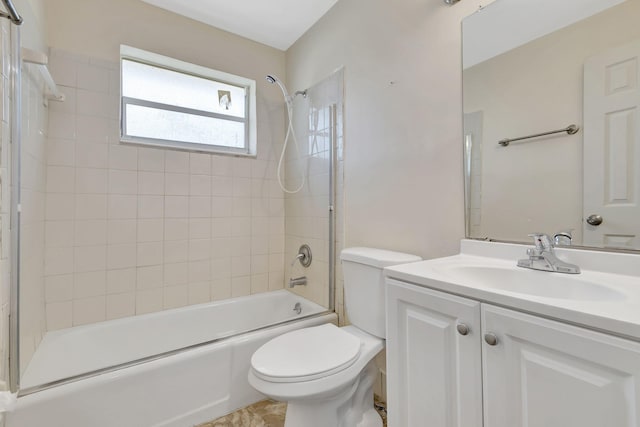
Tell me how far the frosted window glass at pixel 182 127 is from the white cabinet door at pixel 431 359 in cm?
191

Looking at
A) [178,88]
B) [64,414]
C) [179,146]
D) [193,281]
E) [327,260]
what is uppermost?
[178,88]

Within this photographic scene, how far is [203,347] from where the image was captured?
1.43 metres

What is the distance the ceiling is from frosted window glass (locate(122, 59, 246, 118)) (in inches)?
16.1

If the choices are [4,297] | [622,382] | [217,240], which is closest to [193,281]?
[217,240]

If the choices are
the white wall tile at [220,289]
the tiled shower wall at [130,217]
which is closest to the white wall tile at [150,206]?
the tiled shower wall at [130,217]

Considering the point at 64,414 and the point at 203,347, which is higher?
the point at 203,347

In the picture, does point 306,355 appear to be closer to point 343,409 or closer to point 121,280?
point 343,409

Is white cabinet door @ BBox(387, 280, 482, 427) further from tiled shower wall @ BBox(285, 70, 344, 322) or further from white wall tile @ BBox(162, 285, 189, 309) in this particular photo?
white wall tile @ BBox(162, 285, 189, 309)

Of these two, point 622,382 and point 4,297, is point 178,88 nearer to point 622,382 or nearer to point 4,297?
point 4,297

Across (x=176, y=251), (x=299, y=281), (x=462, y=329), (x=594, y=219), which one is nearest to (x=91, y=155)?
(x=176, y=251)

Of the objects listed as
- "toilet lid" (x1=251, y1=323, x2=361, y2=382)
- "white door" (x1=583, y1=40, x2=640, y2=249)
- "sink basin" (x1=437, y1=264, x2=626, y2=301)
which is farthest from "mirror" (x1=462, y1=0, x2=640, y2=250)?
"toilet lid" (x1=251, y1=323, x2=361, y2=382)

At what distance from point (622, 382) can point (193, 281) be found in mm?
2167

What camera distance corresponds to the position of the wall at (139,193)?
1.67 metres

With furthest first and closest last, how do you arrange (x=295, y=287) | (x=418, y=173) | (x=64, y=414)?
(x=295, y=287)
(x=418, y=173)
(x=64, y=414)
